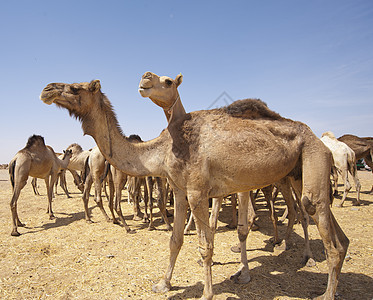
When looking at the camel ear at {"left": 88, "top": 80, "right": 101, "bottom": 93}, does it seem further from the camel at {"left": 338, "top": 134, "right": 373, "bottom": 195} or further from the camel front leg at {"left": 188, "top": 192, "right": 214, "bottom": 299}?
the camel at {"left": 338, "top": 134, "right": 373, "bottom": 195}

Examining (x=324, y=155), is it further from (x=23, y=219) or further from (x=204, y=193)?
(x=23, y=219)

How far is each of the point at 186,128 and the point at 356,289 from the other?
133 inches

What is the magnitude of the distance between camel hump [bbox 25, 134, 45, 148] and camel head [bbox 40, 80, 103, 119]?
611 cm

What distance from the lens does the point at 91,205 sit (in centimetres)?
1062

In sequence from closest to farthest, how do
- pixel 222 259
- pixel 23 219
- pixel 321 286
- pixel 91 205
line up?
1. pixel 321 286
2. pixel 222 259
3. pixel 23 219
4. pixel 91 205

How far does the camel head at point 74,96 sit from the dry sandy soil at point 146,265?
8.78ft

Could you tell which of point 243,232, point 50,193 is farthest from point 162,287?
point 50,193

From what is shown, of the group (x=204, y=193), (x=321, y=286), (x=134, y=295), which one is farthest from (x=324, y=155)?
(x=134, y=295)

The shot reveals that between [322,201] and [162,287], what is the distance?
2.56 meters

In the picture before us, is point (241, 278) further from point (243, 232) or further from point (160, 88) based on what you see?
point (160, 88)

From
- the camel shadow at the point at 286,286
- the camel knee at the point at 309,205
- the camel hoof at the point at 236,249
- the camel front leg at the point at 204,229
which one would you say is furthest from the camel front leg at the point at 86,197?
the camel knee at the point at 309,205

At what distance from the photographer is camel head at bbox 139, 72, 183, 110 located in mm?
3129

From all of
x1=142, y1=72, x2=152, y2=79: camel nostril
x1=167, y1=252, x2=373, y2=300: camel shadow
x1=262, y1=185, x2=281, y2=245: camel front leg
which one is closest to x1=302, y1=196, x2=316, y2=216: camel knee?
x1=167, y1=252, x2=373, y2=300: camel shadow

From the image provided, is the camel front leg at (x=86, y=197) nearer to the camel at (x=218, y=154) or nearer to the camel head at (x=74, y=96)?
the camel at (x=218, y=154)
